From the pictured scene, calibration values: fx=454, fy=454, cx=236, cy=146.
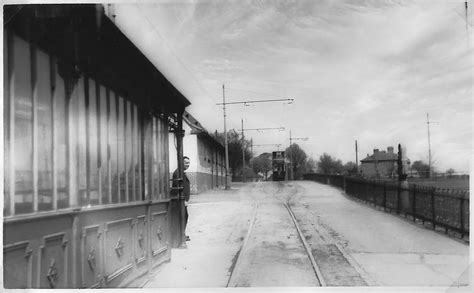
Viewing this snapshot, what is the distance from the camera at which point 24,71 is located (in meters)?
3.45

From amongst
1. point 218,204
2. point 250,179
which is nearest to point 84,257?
point 218,204

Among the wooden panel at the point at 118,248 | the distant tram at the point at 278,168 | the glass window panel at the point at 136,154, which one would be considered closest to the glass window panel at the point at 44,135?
the wooden panel at the point at 118,248

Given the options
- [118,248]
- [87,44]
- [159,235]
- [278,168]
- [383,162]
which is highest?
[87,44]

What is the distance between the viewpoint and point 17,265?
3332 mm

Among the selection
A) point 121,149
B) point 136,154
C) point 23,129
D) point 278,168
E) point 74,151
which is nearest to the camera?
point 23,129

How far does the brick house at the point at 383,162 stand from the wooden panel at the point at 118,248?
3224mm

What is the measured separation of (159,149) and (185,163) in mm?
1961

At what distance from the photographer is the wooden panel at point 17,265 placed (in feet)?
10.7

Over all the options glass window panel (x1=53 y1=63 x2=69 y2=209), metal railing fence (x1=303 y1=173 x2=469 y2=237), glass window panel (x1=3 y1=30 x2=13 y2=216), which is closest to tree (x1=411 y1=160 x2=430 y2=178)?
metal railing fence (x1=303 y1=173 x2=469 y2=237)

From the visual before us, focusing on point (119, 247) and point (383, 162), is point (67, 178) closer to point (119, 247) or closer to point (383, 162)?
point (119, 247)

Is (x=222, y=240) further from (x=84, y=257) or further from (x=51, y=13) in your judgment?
(x=51, y=13)

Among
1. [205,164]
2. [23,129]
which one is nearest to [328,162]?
[205,164]

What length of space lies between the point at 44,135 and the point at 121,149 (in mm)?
1735

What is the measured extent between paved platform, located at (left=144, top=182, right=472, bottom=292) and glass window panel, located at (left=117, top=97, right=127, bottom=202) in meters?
1.26
